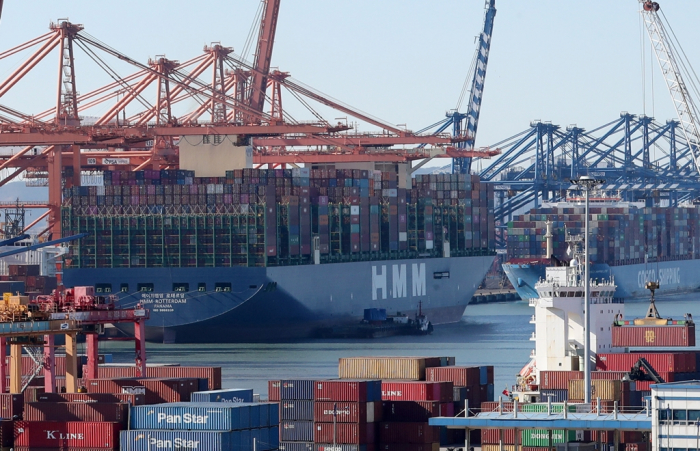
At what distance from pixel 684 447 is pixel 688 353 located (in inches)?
434

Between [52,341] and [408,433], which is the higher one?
[52,341]

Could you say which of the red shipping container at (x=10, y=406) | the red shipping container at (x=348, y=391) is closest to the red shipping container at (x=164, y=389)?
the red shipping container at (x=10, y=406)

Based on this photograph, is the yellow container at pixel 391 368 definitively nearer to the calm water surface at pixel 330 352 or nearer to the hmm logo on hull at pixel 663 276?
the calm water surface at pixel 330 352

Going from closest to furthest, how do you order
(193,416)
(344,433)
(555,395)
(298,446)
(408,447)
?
(193,416)
(344,433)
(408,447)
(298,446)
(555,395)

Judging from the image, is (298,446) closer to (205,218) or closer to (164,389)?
(164,389)

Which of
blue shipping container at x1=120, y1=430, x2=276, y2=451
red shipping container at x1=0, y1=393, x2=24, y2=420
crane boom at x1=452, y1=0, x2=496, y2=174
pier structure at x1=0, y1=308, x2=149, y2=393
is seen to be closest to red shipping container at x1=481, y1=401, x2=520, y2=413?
blue shipping container at x1=120, y1=430, x2=276, y2=451

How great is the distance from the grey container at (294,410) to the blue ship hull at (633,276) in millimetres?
65755

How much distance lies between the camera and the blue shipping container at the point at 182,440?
2845cm

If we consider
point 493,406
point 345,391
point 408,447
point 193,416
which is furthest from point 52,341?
point 493,406

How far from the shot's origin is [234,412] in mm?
28641

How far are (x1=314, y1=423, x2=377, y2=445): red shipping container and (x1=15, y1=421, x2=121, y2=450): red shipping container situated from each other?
15.9 ft

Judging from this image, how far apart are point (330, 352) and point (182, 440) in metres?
38.3

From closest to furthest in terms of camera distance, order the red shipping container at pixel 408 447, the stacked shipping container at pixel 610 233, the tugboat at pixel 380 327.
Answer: the red shipping container at pixel 408 447 → the tugboat at pixel 380 327 → the stacked shipping container at pixel 610 233

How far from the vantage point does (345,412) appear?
3259cm
